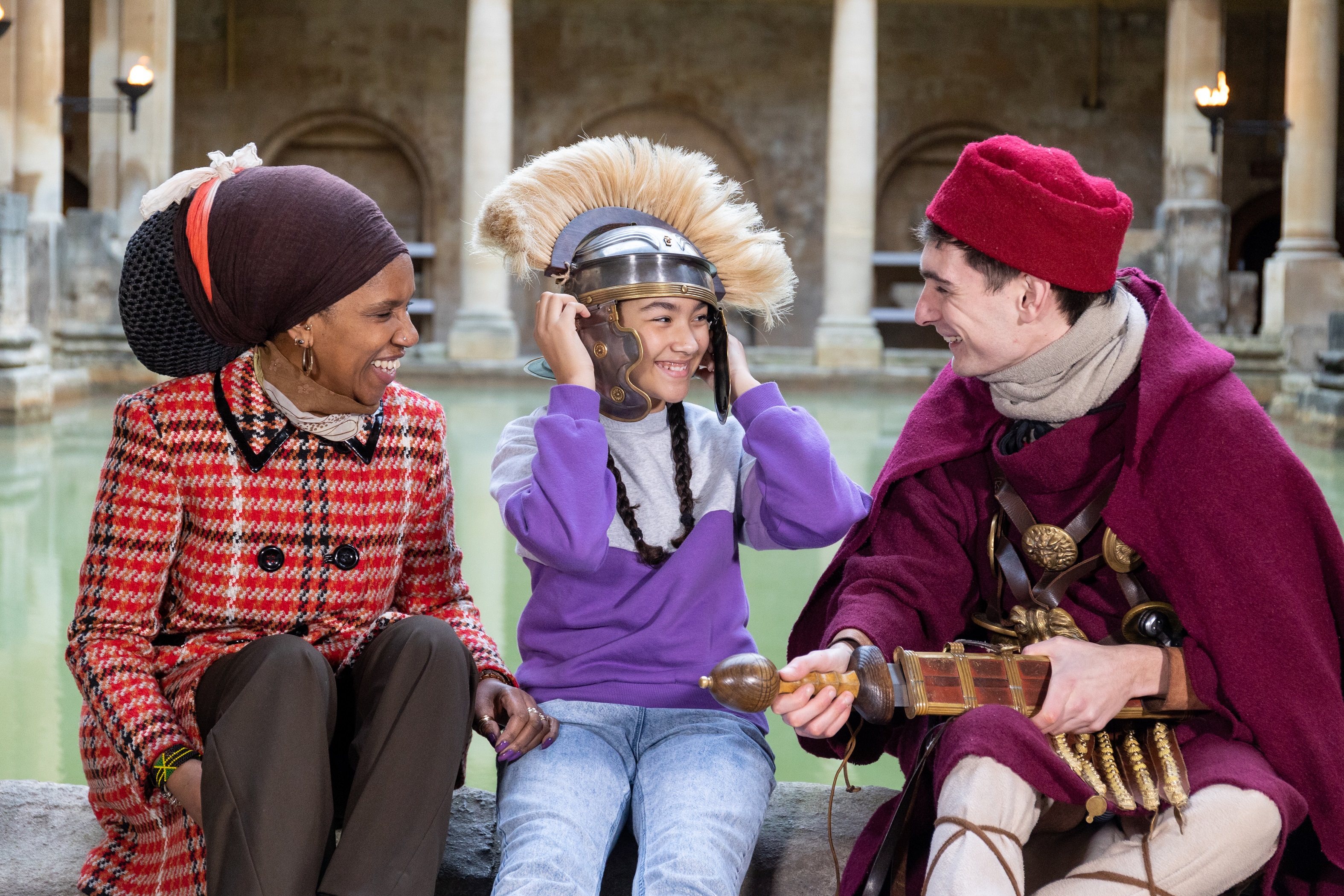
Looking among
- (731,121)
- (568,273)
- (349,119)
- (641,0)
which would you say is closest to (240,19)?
(349,119)

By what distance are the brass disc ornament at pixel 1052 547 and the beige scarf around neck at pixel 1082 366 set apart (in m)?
0.17

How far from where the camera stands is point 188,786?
5.86 feet

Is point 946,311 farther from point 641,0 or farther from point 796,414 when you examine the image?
point 641,0

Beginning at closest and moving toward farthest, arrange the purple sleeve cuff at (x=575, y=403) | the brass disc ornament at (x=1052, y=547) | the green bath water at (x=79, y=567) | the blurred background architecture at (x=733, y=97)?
the brass disc ornament at (x=1052, y=547) < the purple sleeve cuff at (x=575, y=403) < the green bath water at (x=79, y=567) < the blurred background architecture at (x=733, y=97)

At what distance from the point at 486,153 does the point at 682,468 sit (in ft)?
42.7

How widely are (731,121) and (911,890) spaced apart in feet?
56.2

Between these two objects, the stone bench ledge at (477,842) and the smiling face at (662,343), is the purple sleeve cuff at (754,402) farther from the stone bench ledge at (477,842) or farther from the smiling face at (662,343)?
the stone bench ledge at (477,842)

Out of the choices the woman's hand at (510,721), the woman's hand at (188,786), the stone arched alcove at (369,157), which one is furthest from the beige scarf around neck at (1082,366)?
the stone arched alcove at (369,157)

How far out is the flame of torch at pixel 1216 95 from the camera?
12953 mm

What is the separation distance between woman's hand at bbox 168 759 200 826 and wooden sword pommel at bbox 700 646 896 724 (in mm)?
660

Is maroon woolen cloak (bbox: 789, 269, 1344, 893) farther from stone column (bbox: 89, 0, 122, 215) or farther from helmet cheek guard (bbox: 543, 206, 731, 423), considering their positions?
stone column (bbox: 89, 0, 122, 215)

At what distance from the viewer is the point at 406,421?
2.15m

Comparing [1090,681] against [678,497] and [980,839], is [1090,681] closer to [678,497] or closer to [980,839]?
[980,839]

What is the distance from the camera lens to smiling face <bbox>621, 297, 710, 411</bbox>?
2.29m
